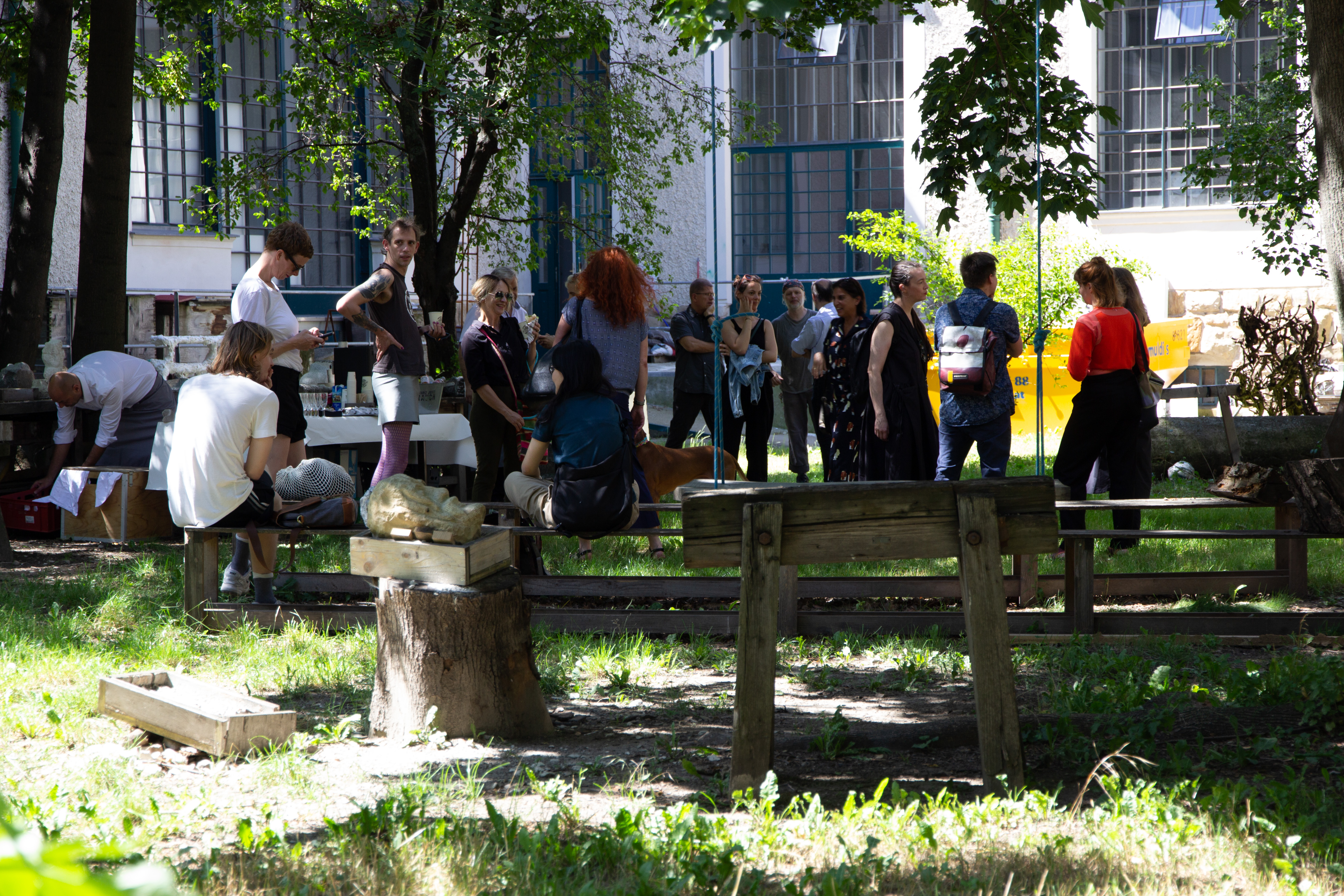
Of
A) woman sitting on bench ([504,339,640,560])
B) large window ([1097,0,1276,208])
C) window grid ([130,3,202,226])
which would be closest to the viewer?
woman sitting on bench ([504,339,640,560])

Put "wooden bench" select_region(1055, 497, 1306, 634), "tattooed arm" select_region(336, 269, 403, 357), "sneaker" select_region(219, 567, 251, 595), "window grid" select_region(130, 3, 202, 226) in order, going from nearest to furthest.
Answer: "wooden bench" select_region(1055, 497, 1306, 634), "sneaker" select_region(219, 567, 251, 595), "tattooed arm" select_region(336, 269, 403, 357), "window grid" select_region(130, 3, 202, 226)

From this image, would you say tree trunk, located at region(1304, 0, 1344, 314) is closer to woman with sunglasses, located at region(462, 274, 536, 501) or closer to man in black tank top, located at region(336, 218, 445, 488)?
woman with sunglasses, located at region(462, 274, 536, 501)

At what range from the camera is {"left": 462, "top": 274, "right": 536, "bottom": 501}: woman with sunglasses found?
7.26 metres

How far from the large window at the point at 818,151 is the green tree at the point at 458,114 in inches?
185

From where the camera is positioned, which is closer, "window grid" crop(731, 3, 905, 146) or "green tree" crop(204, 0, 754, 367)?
"green tree" crop(204, 0, 754, 367)

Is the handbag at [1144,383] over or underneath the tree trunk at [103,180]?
underneath

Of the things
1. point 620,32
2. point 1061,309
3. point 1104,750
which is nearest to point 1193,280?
point 1061,309

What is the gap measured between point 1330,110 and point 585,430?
378cm

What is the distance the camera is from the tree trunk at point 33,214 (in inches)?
397

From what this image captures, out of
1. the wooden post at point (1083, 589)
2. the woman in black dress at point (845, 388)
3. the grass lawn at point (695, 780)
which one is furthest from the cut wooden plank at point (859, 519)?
the woman in black dress at point (845, 388)

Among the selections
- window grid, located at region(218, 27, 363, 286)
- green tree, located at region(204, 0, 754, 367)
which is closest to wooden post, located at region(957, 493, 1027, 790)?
green tree, located at region(204, 0, 754, 367)

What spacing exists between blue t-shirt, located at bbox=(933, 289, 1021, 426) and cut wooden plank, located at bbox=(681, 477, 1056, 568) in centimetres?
328

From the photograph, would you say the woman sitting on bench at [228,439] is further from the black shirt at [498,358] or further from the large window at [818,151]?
the large window at [818,151]

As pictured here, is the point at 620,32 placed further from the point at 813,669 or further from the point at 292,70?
the point at 813,669
